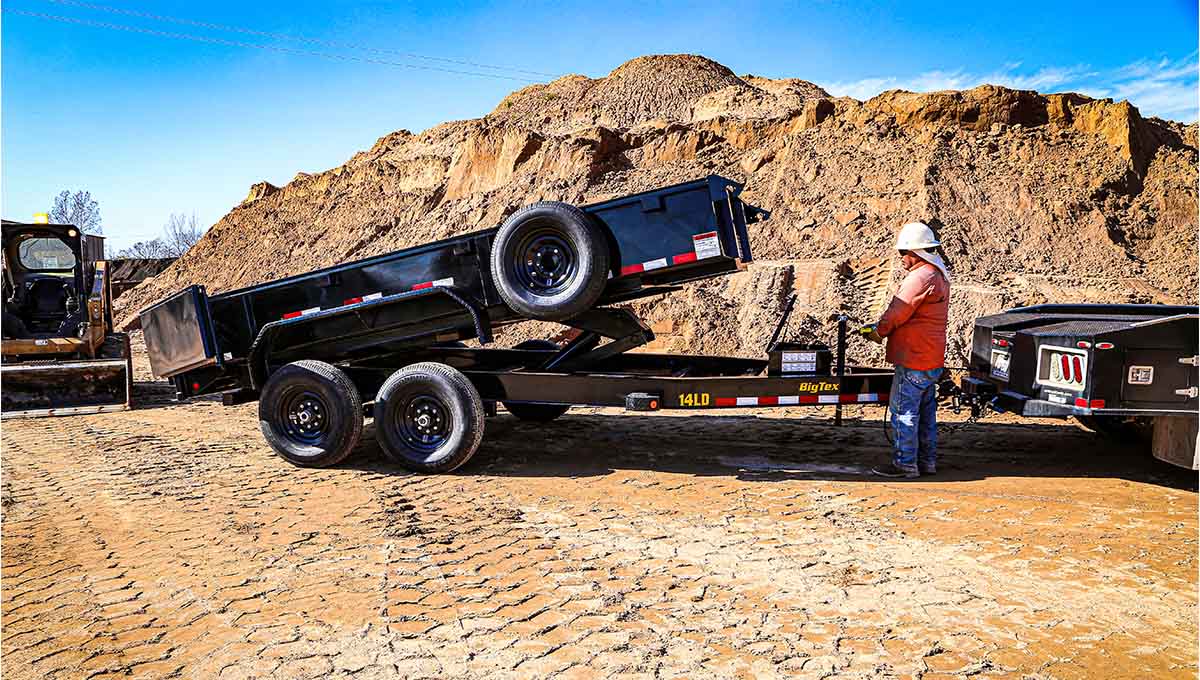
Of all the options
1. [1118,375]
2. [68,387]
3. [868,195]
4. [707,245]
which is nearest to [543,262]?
[707,245]

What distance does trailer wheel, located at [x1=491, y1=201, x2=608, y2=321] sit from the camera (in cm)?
629

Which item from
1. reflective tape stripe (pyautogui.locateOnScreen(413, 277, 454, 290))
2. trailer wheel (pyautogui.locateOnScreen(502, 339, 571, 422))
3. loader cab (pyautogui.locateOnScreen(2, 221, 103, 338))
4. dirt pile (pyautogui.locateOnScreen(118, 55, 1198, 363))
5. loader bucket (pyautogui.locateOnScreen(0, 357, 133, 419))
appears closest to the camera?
reflective tape stripe (pyautogui.locateOnScreen(413, 277, 454, 290))

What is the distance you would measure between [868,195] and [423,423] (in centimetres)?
1184

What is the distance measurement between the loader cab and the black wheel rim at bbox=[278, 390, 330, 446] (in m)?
7.04

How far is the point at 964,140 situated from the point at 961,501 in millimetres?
13110

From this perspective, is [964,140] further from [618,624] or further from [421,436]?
[618,624]

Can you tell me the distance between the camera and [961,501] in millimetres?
5832

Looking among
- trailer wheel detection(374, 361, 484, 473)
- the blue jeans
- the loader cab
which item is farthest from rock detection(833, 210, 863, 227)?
the loader cab

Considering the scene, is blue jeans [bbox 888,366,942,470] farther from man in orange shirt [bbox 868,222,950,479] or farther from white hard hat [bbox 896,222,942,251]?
white hard hat [bbox 896,222,942,251]

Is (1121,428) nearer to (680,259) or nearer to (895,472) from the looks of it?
(895,472)

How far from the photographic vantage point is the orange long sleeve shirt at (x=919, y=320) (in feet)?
20.5

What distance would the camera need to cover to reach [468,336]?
7094 millimetres

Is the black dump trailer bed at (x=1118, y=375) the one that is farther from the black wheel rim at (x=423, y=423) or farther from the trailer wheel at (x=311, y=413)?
the trailer wheel at (x=311, y=413)

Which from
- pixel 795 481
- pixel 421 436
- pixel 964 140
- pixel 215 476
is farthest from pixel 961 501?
pixel 964 140
